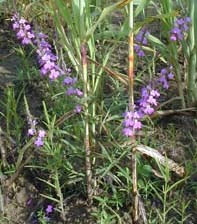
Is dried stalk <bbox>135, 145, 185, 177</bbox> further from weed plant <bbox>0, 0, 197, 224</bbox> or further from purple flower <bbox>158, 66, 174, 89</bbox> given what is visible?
purple flower <bbox>158, 66, 174, 89</bbox>

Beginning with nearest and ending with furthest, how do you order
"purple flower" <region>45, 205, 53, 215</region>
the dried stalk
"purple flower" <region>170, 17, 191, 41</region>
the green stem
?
the green stem
the dried stalk
"purple flower" <region>45, 205, 53, 215</region>
"purple flower" <region>170, 17, 191, 41</region>

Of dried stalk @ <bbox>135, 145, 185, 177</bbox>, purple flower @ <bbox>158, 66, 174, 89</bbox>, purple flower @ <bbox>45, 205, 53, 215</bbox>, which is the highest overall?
A: purple flower @ <bbox>158, 66, 174, 89</bbox>

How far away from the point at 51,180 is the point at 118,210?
291mm

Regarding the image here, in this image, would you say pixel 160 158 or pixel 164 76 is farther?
pixel 164 76

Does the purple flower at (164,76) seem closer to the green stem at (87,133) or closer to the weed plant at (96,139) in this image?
the weed plant at (96,139)

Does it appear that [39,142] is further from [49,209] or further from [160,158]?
[160,158]

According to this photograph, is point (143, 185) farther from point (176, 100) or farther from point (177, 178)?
point (176, 100)

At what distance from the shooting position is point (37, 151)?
2.36 metres

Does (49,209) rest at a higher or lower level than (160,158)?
lower

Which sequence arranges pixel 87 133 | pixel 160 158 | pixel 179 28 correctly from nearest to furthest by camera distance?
1. pixel 87 133
2. pixel 160 158
3. pixel 179 28

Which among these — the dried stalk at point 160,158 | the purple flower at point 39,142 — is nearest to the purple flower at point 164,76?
the dried stalk at point 160,158

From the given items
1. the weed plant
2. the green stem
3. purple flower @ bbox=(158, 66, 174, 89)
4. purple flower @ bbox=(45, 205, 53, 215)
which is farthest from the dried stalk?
purple flower @ bbox=(45, 205, 53, 215)

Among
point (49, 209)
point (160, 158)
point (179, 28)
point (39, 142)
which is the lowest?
point (49, 209)

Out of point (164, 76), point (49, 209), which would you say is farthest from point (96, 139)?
point (164, 76)
